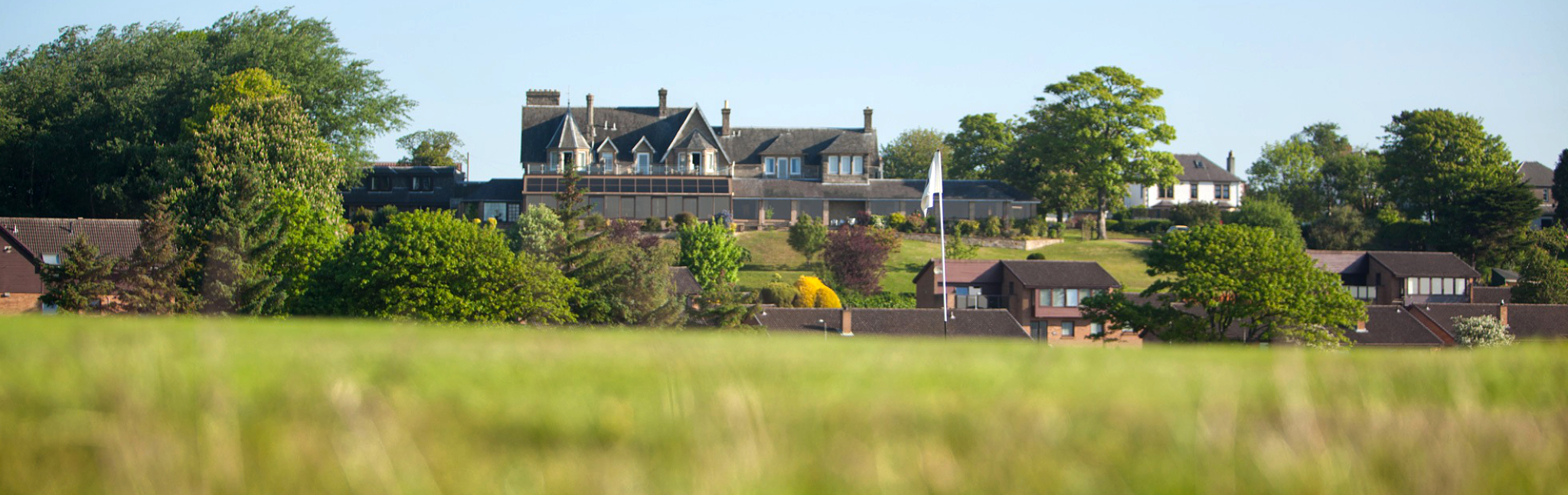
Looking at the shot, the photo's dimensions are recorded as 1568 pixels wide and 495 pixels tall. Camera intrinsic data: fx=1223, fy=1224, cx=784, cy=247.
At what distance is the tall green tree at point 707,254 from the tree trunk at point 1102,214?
31.6 metres

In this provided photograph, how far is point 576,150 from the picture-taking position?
315 feet

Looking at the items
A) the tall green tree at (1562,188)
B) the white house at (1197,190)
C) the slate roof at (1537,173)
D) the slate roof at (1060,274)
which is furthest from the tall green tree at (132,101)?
the slate roof at (1537,173)

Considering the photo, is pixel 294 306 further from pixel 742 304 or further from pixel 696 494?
pixel 696 494

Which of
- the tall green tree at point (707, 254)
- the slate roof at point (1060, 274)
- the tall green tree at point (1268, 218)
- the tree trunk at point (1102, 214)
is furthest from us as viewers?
the tree trunk at point (1102, 214)

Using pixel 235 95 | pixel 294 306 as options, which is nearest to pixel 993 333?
pixel 294 306

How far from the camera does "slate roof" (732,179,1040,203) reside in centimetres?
9550

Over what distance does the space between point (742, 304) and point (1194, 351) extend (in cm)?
3907

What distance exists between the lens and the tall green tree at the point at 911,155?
13675 cm

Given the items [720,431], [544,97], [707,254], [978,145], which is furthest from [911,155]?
[720,431]

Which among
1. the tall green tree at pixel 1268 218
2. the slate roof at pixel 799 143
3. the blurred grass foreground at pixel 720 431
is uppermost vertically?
the slate roof at pixel 799 143

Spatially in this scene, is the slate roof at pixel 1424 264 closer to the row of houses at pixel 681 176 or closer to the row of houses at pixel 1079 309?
the row of houses at pixel 1079 309

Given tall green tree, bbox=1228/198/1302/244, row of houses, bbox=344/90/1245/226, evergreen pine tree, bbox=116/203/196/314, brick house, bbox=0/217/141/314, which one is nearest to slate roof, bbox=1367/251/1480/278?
tall green tree, bbox=1228/198/1302/244

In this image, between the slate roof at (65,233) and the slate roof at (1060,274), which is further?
the slate roof at (1060,274)

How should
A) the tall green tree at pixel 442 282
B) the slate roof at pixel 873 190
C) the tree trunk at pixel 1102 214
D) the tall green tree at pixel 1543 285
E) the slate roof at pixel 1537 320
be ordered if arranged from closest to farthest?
1. the tall green tree at pixel 442 282
2. the slate roof at pixel 1537 320
3. the tall green tree at pixel 1543 285
4. the tree trunk at pixel 1102 214
5. the slate roof at pixel 873 190
